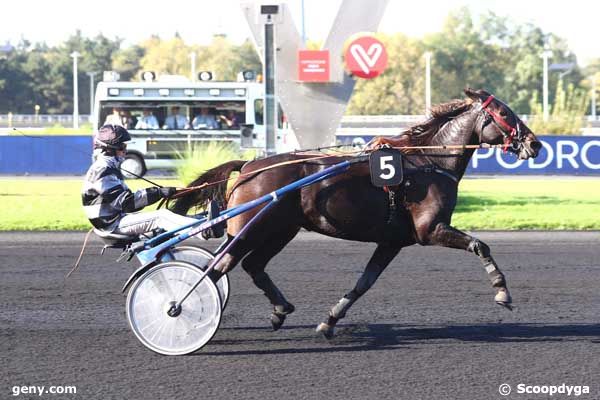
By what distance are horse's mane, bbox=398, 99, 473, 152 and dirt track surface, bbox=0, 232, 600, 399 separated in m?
1.34

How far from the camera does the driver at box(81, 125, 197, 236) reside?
238 inches

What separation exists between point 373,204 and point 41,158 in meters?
20.3

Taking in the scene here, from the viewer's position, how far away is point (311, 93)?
1530 centimetres

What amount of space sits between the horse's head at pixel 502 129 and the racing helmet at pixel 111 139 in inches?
95.7

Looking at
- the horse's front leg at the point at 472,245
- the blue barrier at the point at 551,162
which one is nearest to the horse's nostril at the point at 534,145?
the horse's front leg at the point at 472,245

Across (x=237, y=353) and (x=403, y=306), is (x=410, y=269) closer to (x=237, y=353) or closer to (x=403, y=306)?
(x=403, y=306)

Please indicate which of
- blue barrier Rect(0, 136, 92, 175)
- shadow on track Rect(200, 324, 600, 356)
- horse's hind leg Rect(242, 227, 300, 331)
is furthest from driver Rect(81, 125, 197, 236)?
blue barrier Rect(0, 136, 92, 175)

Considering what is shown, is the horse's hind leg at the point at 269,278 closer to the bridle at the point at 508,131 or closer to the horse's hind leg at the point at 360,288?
the horse's hind leg at the point at 360,288

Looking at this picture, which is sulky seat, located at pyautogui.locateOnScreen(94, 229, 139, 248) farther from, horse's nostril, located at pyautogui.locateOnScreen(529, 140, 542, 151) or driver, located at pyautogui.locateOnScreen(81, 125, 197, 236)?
horse's nostril, located at pyautogui.locateOnScreen(529, 140, 542, 151)

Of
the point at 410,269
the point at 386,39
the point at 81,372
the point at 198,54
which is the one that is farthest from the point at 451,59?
the point at 81,372

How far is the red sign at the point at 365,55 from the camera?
50.5 ft

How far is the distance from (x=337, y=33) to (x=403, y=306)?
8526 mm

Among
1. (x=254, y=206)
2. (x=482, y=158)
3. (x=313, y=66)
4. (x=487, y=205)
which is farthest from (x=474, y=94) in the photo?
(x=482, y=158)

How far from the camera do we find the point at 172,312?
19.2ft
